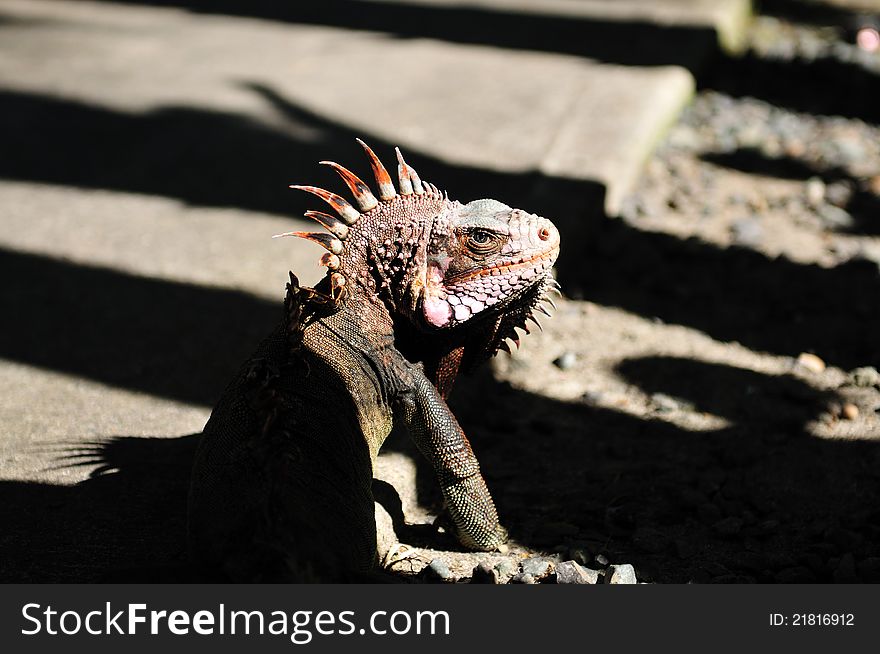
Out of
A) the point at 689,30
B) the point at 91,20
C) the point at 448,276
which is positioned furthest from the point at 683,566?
the point at 91,20

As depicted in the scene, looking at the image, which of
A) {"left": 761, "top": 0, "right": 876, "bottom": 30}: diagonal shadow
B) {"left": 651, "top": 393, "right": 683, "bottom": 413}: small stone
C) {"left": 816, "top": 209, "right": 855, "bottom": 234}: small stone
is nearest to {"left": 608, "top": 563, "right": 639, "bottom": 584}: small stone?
{"left": 651, "top": 393, "right": 683, "bottom": 413}: small stone

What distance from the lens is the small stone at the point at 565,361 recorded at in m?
5.38

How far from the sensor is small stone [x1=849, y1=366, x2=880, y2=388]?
5098mm

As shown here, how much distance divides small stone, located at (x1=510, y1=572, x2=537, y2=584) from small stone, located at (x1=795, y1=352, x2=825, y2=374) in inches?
92.9

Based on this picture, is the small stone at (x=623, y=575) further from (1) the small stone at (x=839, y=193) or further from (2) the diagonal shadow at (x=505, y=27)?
(2) the diagonal shadow at (x=505, y=27)

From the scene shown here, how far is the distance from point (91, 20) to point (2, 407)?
6.49 m

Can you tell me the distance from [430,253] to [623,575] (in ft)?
4.25

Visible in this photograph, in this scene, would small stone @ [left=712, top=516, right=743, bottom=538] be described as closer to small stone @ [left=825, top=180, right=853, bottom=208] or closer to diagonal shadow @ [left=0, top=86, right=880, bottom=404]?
diagonal shadow @ [left=0, top=86, right=880, bottom=404]

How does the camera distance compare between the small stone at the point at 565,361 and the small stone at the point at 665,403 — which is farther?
the small stone at the point at 565,361

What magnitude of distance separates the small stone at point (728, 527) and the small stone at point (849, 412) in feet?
3.60

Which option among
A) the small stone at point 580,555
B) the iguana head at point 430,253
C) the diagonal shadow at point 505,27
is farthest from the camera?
the diagonal shadow at point 505,27

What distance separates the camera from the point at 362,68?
884 centimetres

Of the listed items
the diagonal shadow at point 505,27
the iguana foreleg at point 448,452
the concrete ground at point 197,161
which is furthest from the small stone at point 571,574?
the diagonal shadow at point 505,27

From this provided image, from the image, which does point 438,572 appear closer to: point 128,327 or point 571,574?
point 571,574
